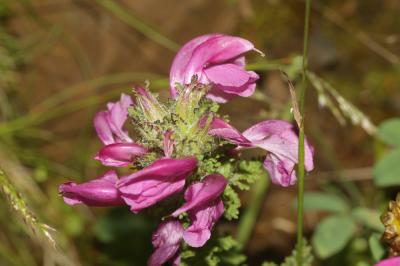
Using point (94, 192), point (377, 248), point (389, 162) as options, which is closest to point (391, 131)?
point (389, 162)

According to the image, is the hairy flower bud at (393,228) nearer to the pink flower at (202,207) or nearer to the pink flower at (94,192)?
the pink flower at (202,207)

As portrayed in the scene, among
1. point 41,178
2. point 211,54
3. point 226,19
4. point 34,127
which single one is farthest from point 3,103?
point 211,54

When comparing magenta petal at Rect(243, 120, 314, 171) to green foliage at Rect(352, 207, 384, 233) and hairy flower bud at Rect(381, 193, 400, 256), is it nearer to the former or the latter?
hairy flower bud at Rect(381, 193, 400, 256)

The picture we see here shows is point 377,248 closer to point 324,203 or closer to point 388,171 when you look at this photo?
point 388,171

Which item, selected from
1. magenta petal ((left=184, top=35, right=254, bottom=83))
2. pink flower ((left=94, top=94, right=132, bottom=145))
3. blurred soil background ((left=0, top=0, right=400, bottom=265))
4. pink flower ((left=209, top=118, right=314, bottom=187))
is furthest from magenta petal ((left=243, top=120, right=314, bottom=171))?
blurred soil background ((left=0, top=0, right=400, bottom=265))

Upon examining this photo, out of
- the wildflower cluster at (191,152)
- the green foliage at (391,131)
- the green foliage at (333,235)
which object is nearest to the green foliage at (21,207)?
the wildflower cluster at (191,152)

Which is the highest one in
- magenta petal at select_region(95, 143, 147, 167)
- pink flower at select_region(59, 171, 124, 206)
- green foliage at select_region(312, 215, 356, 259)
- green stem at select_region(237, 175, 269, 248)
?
magenta petal at select_region(95, 143, 147, 167)
